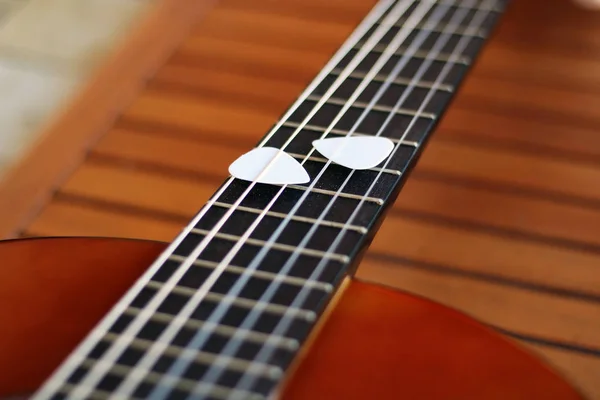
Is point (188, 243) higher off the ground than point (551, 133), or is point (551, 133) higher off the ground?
point (551, 133)

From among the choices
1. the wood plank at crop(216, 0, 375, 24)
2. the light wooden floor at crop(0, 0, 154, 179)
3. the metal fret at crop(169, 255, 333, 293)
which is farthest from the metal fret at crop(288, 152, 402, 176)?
the light wooden floor at crop(0, 0, 154, 179)

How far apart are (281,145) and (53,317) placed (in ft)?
0.68

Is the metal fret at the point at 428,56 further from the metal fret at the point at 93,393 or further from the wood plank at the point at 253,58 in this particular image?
the metal fret at the point at 93,393

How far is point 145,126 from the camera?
0.79 m

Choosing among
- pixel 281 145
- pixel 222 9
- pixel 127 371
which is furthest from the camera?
pixel 222 9

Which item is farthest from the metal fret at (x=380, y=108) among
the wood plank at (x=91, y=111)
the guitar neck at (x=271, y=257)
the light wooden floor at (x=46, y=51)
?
the light wooden floor at (x=46, y=51)

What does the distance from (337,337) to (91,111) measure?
0.49m

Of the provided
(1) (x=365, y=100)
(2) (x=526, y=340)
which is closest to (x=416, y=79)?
(1) (x=365, y=100)

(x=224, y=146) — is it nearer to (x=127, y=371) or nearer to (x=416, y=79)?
(x=416, y=79)

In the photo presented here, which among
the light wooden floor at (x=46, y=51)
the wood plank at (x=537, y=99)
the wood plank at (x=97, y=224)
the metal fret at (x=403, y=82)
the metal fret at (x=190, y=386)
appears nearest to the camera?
the metal fret at (x=190, y=386)

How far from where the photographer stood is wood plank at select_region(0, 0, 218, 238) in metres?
0.71

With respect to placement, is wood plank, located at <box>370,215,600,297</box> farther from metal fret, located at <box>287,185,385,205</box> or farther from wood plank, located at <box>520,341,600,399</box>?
metal fret, located at <box>287,185,385,205</box>

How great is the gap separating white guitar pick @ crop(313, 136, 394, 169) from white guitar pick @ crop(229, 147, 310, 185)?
0.09 feet

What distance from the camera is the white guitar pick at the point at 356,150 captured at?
19.7 inches
